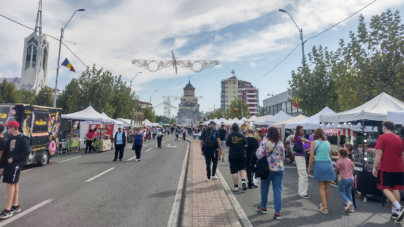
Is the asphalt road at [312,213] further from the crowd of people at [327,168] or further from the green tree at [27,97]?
the green tree at [27,97]

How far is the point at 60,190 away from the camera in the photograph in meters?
7.07

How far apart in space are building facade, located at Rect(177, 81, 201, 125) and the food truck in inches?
5267

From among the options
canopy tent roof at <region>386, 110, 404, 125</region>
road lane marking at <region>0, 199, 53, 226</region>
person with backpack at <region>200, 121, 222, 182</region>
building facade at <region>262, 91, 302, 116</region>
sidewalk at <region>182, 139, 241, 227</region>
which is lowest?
road lane marking at <region>0, 199, 53, 226</region>

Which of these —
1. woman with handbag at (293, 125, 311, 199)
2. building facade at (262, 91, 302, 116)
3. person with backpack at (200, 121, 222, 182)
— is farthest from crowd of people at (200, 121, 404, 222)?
building facade at (262, 91, 302, 116)

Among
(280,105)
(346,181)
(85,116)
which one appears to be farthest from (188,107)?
(346,181)

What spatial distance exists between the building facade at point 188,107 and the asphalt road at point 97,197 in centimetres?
13741

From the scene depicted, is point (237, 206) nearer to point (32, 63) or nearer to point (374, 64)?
point (374, 64)

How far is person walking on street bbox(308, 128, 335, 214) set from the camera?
17.8 ft

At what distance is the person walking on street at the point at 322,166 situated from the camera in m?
5.41

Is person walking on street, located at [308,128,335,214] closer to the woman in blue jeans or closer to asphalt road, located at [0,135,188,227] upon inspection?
the woman in blue jeans

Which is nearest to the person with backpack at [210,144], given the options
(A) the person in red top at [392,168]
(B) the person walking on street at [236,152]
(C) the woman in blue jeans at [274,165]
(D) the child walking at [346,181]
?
(B) the person walking on street at [236,152]

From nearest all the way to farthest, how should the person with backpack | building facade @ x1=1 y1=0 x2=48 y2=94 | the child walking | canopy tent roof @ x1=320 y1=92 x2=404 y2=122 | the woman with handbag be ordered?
the child walking, the woman with handbag, the person with backpack, canopy tent roof @ x1=320 y1=92 x2=404 y2=122, building facade @ x1=1 y1=0 x2=48 y2=94

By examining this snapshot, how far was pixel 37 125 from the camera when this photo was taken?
11.4 meters

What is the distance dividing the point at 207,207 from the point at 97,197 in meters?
2.82
